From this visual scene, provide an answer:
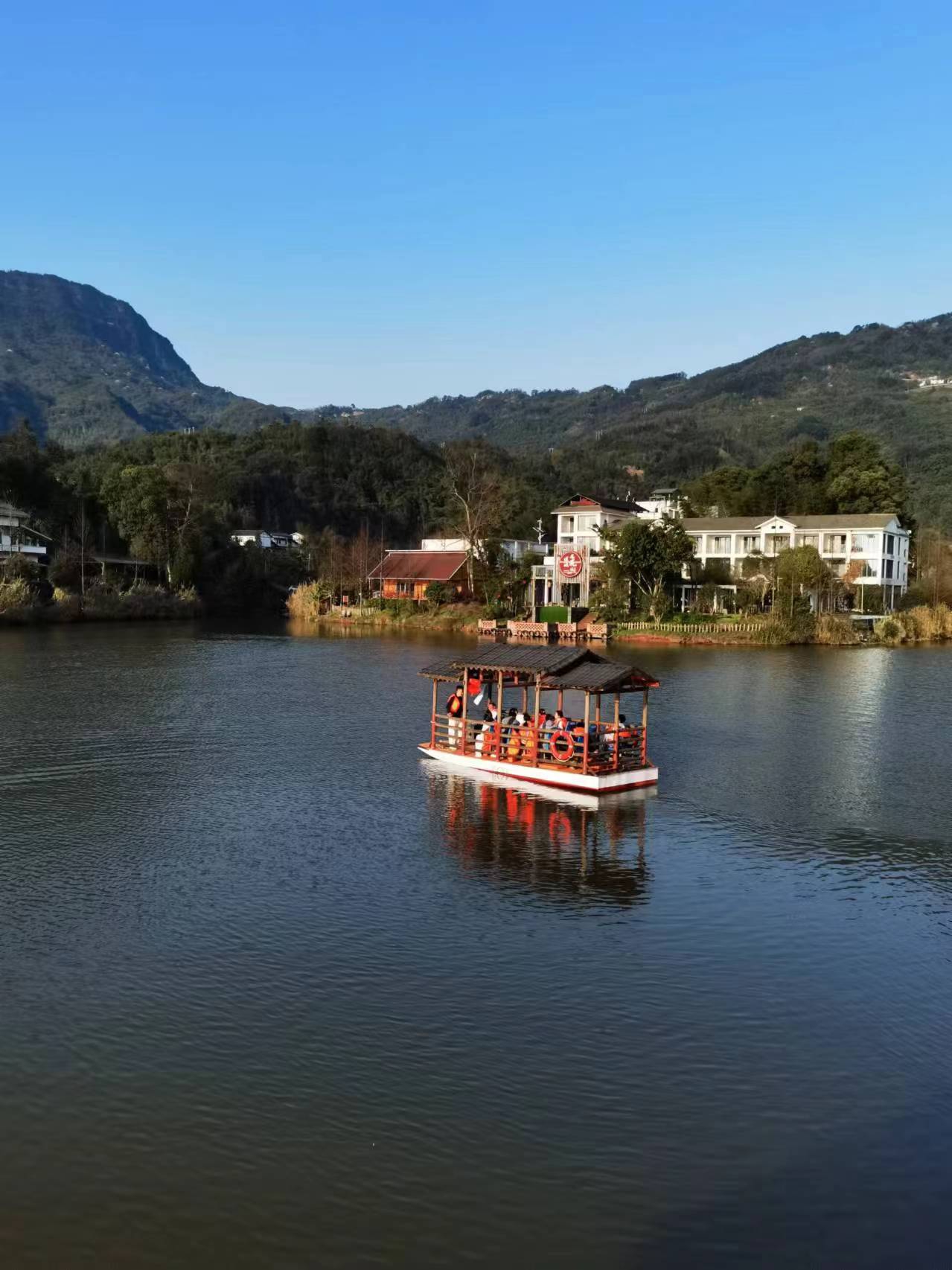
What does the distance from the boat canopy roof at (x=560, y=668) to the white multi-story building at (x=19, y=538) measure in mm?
75653

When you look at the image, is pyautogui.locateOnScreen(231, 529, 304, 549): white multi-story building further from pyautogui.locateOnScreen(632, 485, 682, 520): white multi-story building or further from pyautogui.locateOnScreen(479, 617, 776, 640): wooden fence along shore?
pyautogui.locateOnScreen(479, 617, 776, 640): wooden fence along shore

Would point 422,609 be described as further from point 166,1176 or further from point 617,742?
point 166,1176

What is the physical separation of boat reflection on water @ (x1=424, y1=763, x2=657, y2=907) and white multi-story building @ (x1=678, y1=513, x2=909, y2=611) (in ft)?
202

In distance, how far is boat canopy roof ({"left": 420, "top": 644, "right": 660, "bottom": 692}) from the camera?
27.5 m

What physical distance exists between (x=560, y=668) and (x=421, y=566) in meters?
76.4

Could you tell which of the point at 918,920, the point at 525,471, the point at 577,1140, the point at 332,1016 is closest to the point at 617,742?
the point at 918,920

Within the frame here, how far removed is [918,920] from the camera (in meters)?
18.7

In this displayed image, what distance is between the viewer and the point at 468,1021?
14.3m

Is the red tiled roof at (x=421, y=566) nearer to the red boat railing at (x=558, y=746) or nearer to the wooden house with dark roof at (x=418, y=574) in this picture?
the wooden house with dark roof at (x=418, y=574)

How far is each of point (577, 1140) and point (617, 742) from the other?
54.7 ft

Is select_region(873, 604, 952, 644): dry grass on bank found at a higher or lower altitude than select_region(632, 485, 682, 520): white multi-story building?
lower

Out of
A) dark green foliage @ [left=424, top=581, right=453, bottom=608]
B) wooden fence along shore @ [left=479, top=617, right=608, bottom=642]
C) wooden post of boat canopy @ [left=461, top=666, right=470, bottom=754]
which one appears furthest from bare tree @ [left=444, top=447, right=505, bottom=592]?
wooden post of boat canopy @ [left=461, top=666, right=470, bottom=754]

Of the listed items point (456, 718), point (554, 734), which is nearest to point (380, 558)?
point (456, 718)

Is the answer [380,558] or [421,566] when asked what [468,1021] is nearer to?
[421,566]
